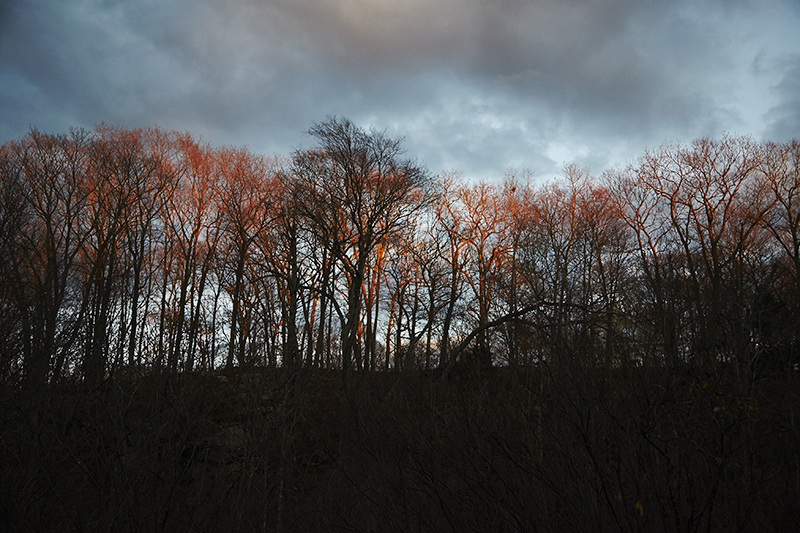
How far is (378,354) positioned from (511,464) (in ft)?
60.6

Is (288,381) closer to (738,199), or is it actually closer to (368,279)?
(368,279)

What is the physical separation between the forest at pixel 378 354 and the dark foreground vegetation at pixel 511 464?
71 millimetres

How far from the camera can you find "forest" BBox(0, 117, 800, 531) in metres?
5.36

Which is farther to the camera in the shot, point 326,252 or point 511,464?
point 326,252

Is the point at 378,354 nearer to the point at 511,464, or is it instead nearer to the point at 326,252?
the point at 326,252

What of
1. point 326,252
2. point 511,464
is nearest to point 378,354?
point 326,252

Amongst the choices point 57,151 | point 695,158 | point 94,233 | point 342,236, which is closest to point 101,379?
point 342,236

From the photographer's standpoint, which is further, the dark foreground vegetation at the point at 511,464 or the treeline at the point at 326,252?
the treeline at the point at 326,252

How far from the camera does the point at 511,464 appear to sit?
6.67 m

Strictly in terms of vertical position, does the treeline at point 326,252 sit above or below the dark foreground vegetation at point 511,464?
above

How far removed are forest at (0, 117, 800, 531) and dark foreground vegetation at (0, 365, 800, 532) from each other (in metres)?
0.07

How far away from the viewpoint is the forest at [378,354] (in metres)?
5.36

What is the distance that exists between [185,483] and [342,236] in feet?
30.0

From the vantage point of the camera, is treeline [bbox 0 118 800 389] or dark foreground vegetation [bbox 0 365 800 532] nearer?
dark foreground vegetation [bbox 0 365 800 532]
